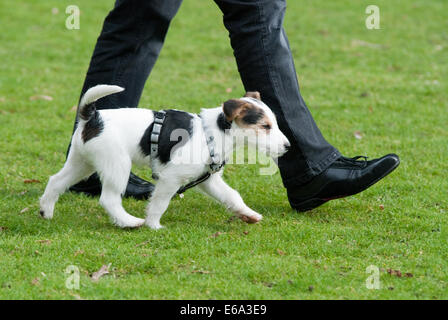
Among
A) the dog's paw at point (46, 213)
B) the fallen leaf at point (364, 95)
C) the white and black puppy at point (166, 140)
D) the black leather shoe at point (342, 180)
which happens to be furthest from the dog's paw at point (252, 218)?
the fallen leaf at point (364, 95)

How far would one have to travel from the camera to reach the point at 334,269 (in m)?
4.03

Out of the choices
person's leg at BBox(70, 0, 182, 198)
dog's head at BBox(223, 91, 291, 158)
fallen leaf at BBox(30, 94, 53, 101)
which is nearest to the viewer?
dog's head at BBox(223, 91, 291, 158)

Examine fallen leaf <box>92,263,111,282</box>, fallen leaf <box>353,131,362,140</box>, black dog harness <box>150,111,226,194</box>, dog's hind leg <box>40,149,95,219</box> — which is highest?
black dog harness <box>150,111,226,194</box>

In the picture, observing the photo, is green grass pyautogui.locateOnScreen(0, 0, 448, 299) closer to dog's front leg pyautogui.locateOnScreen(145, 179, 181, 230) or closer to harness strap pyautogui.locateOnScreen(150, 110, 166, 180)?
dog's front leg pyautogui.locateOnScreen(145, 179, 181, 230)

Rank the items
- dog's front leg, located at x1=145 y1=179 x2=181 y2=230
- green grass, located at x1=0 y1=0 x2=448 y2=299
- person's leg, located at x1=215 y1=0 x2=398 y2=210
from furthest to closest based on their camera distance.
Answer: person's leg, located at x1=215 y1=0 x2=398 y2=210 → dog's front leg, located at x1=145 y1=179 x2=181 y2=230 → green grass, located at x1=0 y1=0 x2=448 y2=299

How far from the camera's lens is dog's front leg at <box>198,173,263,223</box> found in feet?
15.5

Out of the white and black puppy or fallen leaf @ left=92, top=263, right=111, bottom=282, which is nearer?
fallen leaf @ left=92, top=263, right=111, bottom=282

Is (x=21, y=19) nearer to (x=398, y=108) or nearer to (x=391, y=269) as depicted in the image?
(x=398, y=108)

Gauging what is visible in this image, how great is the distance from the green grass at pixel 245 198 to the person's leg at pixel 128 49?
810mm

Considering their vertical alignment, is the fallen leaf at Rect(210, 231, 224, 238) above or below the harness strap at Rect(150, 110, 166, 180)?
below

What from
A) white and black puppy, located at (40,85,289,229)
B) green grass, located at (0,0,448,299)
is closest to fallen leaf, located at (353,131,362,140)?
green grass, located at (0,0,448,299)

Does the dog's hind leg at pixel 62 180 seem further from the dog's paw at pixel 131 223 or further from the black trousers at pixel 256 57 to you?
the black trousers at pixel 256 57

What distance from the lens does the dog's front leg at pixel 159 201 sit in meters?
4.54

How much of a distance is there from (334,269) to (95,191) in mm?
2216
